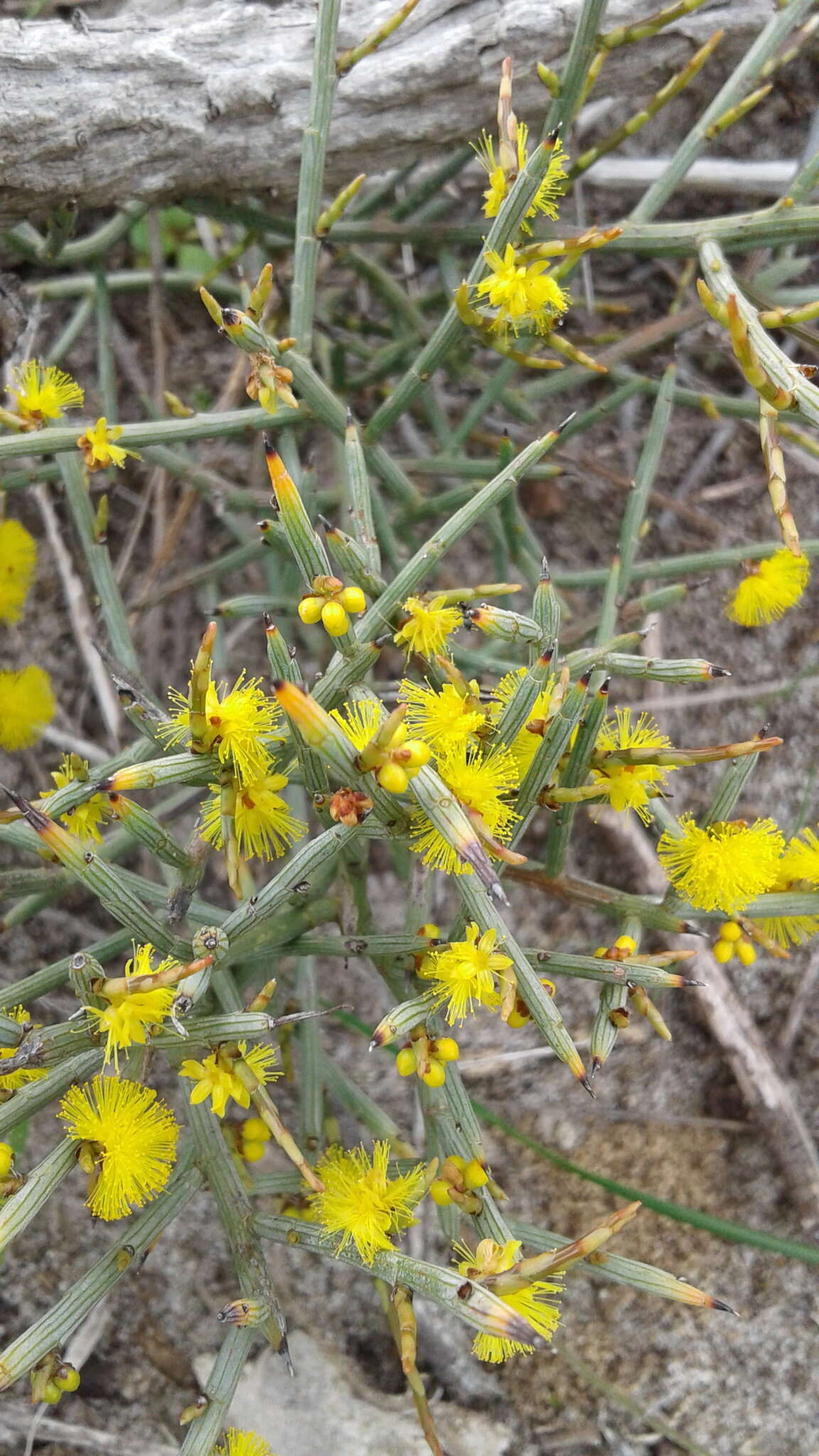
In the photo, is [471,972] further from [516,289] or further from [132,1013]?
[516,289]

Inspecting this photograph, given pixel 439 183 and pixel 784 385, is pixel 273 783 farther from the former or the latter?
pixel 439 183

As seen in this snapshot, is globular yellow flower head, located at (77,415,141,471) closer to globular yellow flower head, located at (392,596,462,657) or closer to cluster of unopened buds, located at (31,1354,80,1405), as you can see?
globular yellow flower head, located at (392,596,462,657)

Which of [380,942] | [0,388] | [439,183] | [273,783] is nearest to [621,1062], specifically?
[380,942]

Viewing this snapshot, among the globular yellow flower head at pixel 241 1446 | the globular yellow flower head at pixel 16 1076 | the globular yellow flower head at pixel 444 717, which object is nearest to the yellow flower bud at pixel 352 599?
the globular yellow flower head at pixel 444 717

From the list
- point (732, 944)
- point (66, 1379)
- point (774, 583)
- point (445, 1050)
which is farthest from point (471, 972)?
point (774, 583)

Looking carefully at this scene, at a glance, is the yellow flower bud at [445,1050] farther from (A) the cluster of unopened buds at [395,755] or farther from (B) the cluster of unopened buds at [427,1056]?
(A) the cluster of unopened buds at [395,755]

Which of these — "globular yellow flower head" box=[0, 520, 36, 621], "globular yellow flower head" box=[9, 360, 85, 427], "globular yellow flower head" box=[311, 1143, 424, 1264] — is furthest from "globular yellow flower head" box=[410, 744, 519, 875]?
"globular yellow flower head" box=[0, 520, 36, 621]

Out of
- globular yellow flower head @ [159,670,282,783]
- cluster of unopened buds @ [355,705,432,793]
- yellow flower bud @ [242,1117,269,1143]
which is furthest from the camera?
yellow flower bud @ [242,1117,269,1143]
